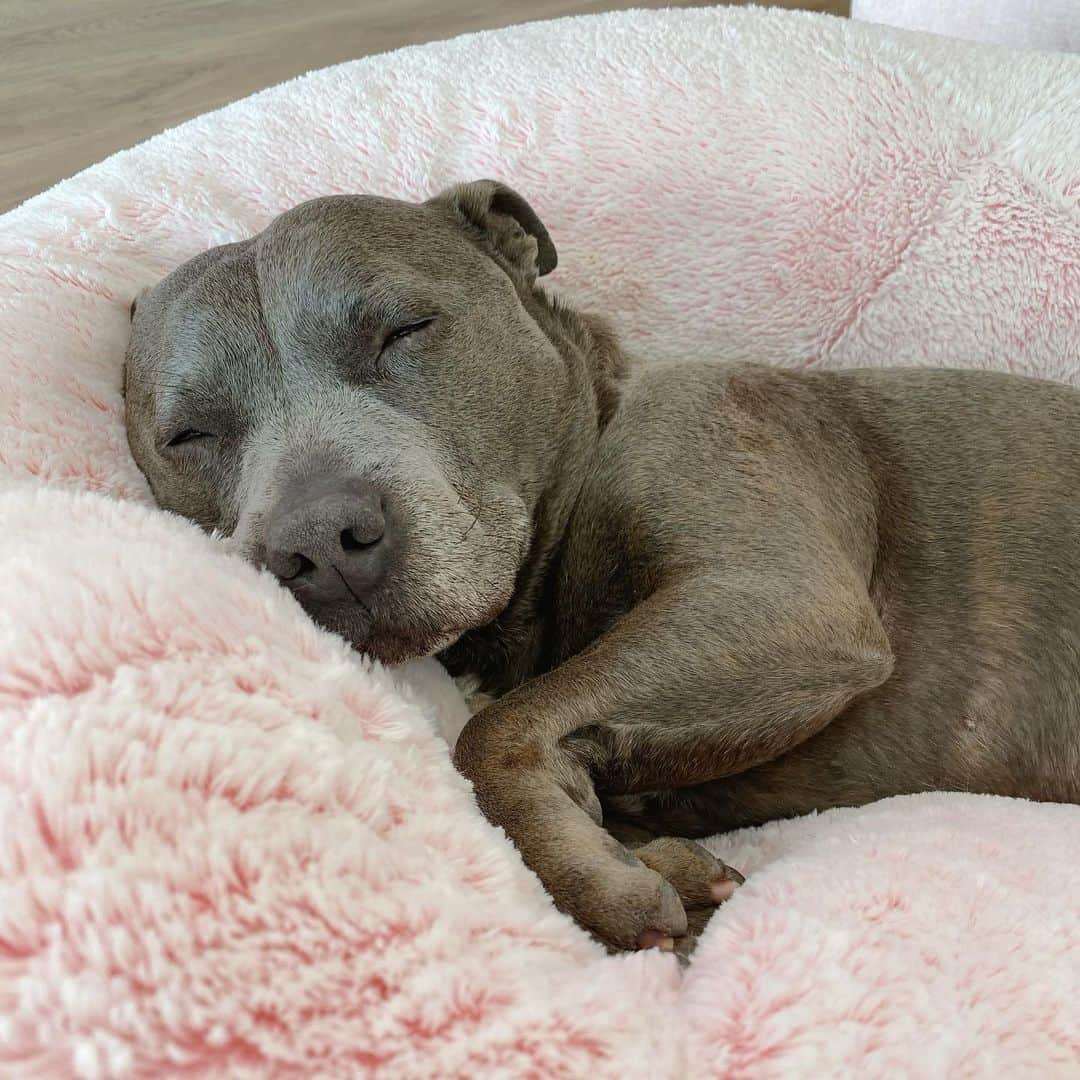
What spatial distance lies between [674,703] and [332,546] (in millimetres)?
470

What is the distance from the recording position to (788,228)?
2.35 metres

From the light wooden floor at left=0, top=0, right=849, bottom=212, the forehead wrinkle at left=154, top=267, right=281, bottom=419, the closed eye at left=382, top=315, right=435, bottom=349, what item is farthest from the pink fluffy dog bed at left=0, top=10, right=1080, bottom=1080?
the light wooden floor at left=0, top=0, right=849, bottom=212

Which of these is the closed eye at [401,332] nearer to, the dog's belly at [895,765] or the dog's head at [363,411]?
the dog's head at [363,411]

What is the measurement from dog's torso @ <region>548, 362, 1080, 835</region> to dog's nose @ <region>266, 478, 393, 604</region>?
0.38 metres

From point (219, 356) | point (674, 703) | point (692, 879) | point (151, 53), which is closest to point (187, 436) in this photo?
point (219, 356)

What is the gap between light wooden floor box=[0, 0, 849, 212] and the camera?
338 cm

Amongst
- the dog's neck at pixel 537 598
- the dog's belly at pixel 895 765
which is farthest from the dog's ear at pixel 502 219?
the dog's belly at pixel 895 765

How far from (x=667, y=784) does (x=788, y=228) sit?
1355 mm

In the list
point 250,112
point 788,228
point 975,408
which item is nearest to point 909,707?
point 975,408

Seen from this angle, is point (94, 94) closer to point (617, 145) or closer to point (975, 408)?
point (617, 145)

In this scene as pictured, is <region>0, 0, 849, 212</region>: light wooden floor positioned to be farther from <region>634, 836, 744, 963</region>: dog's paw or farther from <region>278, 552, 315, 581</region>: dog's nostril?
<region>634, 836, 744, 963</region>: dog's paw

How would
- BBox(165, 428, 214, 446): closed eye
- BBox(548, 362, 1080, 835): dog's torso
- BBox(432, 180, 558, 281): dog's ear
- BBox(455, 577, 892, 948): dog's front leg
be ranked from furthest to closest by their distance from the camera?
BBox(432, 180, 558, 281): dog's ear → BBox(165, 428, 214, 446): closed eye → BBox(548, 362, 1080, 835): dog's torso → BBox(455, 577, 892, 948): dog's front leg

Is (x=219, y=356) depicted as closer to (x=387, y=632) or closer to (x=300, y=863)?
(x=387, y=632)

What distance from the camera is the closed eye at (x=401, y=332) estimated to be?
5.47 feet
